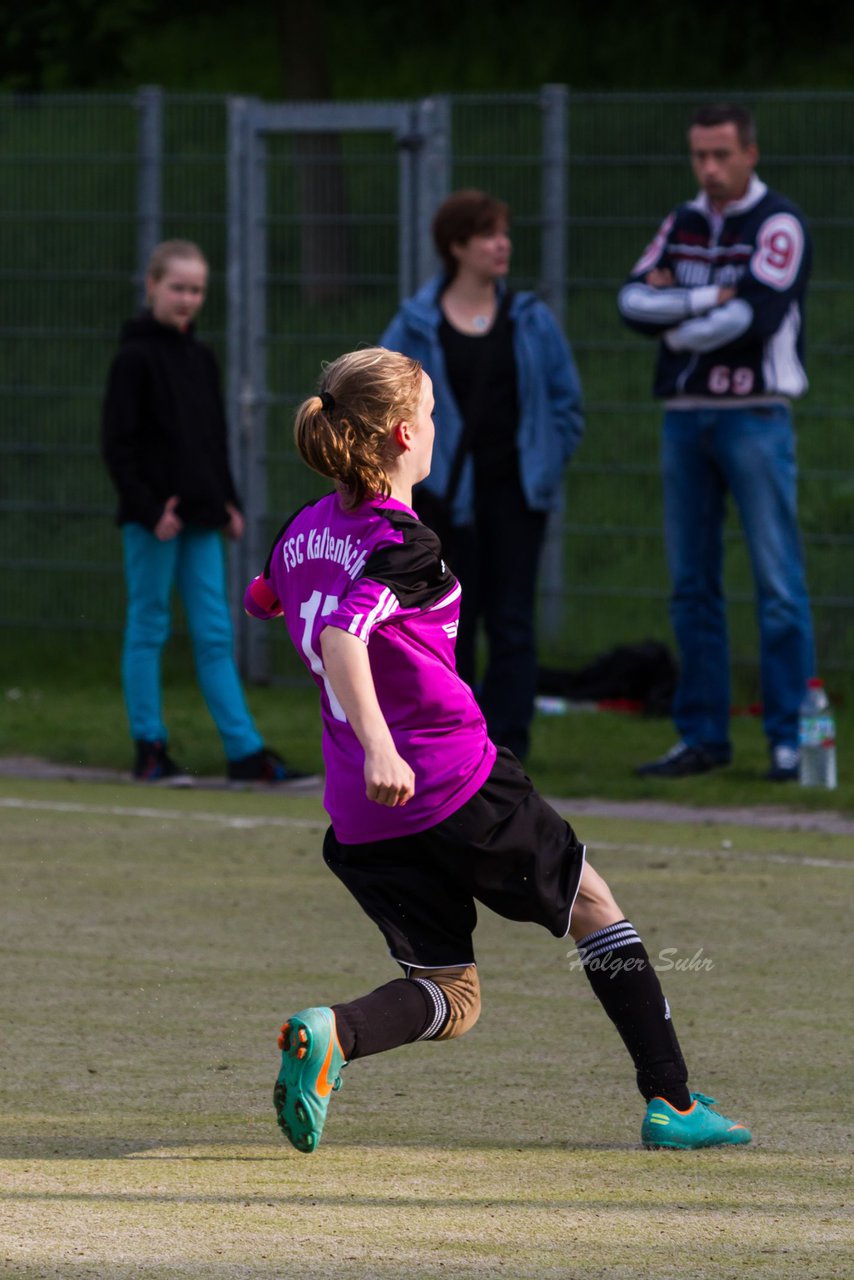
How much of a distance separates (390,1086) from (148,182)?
28.8 feet

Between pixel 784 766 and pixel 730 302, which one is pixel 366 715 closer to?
pixel 730 302

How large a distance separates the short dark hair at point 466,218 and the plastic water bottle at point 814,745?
2.13m

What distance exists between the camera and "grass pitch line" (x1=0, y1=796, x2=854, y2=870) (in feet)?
26.8

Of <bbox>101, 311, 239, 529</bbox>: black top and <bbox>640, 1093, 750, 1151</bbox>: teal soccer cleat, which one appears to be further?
<bbox>101, 311, 239, 529</bbox>: black top

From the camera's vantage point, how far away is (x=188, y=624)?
9695mm

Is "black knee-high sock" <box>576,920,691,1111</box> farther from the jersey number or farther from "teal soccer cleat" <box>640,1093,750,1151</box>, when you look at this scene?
the jersey number

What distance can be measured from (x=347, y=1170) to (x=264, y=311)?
902 cm

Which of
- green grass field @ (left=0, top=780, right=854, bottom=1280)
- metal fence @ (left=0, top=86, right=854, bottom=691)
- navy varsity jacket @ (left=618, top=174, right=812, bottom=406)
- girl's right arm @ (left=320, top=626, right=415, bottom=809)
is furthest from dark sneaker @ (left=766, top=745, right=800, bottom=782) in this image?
girl's right arm @ (left=320, top=626, right=415, bottom=809)

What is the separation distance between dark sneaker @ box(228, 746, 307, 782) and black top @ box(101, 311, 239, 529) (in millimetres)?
920

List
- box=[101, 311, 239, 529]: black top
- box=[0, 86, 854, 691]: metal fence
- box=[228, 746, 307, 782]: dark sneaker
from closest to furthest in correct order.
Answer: box=[101, 311, 239, 529]: black top < box=[228, 746, 307, 782]: dark sneaker < box=[0, 86, 854, 691]: metal fence

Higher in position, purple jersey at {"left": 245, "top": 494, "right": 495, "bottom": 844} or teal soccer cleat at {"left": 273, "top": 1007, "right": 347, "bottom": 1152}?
purple jersey at {"left": 245, "top": 494, "right": 495, "bottom": 844}

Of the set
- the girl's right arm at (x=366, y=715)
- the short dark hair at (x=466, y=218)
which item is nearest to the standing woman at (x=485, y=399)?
the short dark hair at (x=466, y=218)

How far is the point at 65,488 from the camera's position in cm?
1358

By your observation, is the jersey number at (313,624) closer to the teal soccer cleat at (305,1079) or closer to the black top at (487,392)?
the teal soccer cleat at (305,1079)
